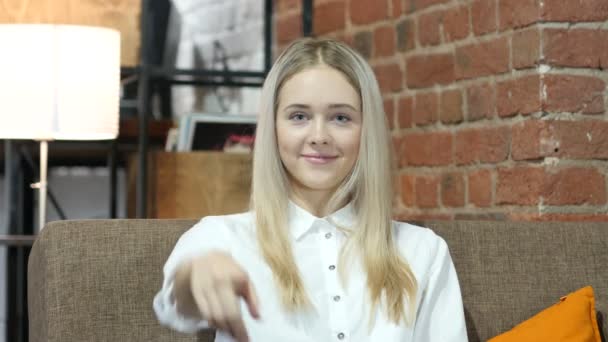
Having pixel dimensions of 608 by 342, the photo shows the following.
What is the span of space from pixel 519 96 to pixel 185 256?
1.05 metres

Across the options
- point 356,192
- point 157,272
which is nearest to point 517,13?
point 356,192

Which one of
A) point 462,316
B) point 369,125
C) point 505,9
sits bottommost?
point 462,316

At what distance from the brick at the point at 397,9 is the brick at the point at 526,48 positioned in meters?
0.47

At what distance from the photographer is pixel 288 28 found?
3344mm

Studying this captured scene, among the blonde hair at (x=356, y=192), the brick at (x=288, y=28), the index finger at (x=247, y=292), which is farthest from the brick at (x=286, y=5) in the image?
the index finger at (x=247, y=292)

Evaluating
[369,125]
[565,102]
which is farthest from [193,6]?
[369,125]

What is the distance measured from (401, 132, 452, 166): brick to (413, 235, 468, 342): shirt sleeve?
0.81m

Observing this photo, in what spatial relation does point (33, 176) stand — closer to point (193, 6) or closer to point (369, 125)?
point (193, 6)

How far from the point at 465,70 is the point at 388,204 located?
2.62ft

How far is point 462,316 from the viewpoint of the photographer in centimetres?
179

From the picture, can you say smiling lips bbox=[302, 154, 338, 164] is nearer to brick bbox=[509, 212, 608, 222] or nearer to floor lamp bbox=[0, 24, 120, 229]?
brick bbox=[509, 212, 608, 222]

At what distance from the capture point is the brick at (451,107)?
101 inches

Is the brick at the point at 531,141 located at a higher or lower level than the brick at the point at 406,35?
lower

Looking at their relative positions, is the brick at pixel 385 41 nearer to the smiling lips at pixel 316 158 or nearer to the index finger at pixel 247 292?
the smiling lips at pixel 316 158
